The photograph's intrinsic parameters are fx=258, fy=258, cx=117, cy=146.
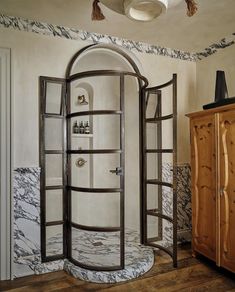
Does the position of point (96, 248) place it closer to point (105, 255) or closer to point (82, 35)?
point (105, 255)

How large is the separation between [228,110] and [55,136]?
179 centimetres

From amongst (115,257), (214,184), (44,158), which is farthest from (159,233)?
(44,158)

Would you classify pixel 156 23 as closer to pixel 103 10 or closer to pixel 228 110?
pixel 103 10

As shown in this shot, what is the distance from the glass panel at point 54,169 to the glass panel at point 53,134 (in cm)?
10

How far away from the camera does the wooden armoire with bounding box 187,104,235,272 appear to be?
2.49 meters

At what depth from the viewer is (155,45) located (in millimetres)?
3291

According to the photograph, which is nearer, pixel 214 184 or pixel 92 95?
pixel 214 184

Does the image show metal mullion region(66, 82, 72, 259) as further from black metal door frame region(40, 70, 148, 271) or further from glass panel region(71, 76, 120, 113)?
glass panel region(71, 76, 120, 113)

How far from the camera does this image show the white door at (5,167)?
2.51 meters

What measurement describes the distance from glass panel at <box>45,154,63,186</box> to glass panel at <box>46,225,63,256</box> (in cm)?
48

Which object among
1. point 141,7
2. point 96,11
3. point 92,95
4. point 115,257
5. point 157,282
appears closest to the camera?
point 141,7

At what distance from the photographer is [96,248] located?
295 centimetres

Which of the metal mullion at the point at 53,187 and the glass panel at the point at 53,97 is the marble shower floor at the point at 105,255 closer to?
the metal mullion at the point at 53,187

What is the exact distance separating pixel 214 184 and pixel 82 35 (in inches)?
85.5
